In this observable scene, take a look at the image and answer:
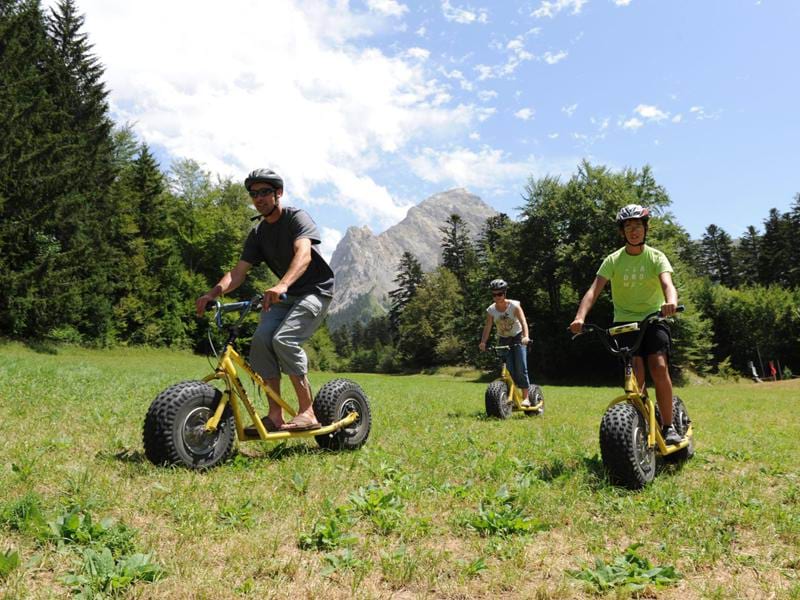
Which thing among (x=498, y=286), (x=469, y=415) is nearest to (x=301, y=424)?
(x=469, y=415)

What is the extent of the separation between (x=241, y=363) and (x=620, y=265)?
4310 mm

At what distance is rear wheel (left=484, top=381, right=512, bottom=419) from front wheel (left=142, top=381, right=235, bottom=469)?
20.4ft

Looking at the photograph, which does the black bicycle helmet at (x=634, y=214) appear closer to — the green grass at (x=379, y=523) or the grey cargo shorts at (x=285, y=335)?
the green grass at (x=379, y=523)

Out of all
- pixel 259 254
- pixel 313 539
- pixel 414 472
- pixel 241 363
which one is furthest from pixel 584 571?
pixel 259 254

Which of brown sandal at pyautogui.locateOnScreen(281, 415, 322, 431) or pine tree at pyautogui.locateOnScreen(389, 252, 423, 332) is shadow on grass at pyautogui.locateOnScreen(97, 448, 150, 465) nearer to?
brown sandal at pyautogui.locateOnScreen(281, 415, 322, 431)

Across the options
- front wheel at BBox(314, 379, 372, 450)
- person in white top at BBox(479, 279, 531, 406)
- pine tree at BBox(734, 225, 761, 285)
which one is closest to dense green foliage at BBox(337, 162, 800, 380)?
pine tree at BBox(734, 225, 761, 285)

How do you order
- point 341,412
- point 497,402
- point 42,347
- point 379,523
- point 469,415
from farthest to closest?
point 42,347 → point 469,415 → point 497,402 → point 341,412 → point 379,523

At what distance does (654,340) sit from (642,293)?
0.56 m

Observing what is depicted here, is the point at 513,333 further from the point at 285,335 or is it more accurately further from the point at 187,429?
the point at 187,429

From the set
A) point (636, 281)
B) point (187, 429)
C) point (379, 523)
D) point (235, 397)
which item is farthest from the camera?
point (636, 281)

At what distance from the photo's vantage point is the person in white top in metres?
10.7

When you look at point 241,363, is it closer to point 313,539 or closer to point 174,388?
point 174,388

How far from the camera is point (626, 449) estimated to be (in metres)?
4.77

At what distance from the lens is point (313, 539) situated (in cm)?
324
